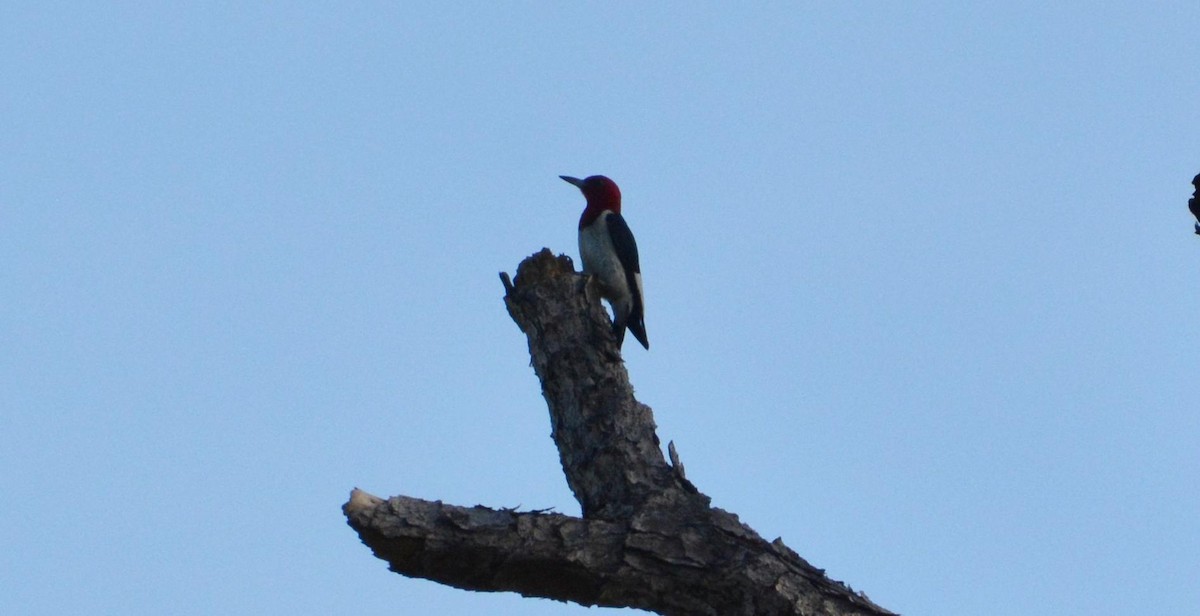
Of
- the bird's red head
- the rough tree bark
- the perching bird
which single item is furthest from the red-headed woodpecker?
the perching bird

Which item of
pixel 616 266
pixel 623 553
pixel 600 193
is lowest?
pixel 623 553

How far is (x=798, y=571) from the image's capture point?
4.03 m

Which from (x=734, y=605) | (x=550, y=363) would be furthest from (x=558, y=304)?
(x=734, y=605)

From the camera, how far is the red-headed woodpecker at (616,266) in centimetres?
841

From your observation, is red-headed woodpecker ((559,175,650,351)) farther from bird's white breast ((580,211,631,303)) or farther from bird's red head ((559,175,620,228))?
bird's red head ((559,175,620,228))

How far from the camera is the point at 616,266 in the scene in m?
8.42

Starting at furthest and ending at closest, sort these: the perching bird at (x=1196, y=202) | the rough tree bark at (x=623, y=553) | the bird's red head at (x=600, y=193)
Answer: the bird's red head at (x=600, y=193)
the rough tree bark at (x=623, y=553)
the perching bird at (x=1196, y=202)

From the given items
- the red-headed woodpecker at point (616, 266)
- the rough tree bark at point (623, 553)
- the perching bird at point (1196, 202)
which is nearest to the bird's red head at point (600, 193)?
the red-headed woodpecker at point (616, 266)

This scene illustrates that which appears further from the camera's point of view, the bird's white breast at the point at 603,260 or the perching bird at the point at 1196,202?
the bird's white breast at the point at 603,260

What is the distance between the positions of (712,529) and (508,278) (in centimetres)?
182

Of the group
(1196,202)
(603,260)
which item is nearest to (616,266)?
(603,260)

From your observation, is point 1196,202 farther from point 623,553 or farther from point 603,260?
point 603,260

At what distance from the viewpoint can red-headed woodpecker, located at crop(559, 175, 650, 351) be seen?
27.6 feet

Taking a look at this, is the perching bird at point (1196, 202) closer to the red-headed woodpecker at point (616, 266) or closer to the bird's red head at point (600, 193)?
the red-headed woodpecker at point (616, 266)
